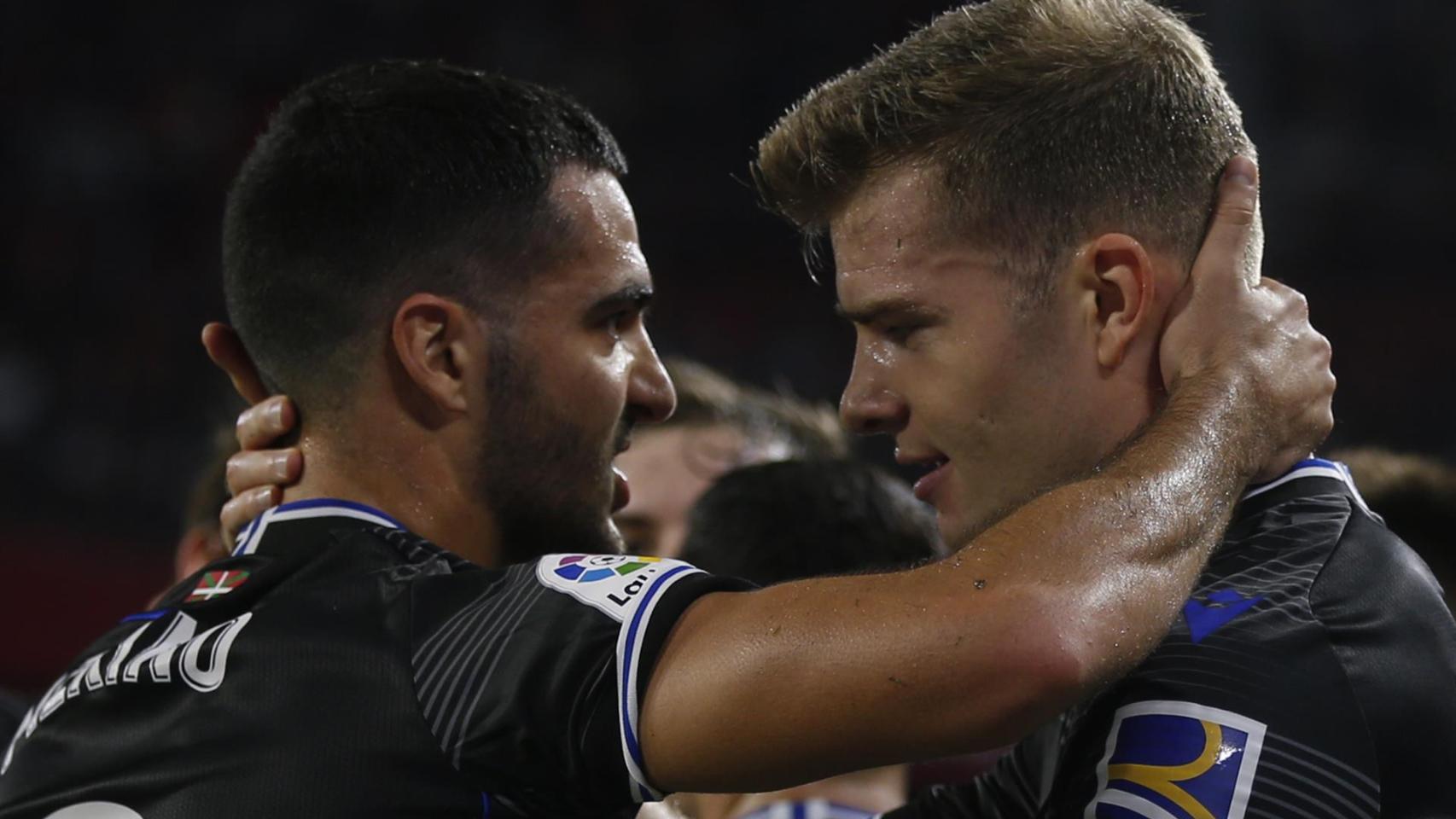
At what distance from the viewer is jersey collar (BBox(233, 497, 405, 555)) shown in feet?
7.25

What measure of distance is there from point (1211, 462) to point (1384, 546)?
0.30m

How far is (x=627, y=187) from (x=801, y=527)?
683 cm

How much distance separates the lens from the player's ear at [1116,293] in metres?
2.05

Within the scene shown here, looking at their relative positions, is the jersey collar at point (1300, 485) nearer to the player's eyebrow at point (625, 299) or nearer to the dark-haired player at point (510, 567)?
the dark-haired player at point (510, 567)

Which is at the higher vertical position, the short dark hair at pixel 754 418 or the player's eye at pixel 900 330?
the player's eye at pixel 900 330

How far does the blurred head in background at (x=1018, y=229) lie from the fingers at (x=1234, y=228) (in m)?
0.04

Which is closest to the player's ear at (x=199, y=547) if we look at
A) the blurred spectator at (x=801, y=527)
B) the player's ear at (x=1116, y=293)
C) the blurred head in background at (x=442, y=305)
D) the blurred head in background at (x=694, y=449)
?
the blurred head in background at (x=694, y=449)

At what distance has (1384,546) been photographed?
6.32ft

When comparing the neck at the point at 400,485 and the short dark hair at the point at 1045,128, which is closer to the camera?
the short dark hair at the point at 1045,128

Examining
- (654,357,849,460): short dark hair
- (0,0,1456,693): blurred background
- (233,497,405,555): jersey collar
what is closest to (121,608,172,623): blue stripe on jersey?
(233,497,405,555): jersey collar

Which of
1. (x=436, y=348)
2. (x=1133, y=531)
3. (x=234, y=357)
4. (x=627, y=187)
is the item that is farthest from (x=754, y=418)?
(x=627, y=187)

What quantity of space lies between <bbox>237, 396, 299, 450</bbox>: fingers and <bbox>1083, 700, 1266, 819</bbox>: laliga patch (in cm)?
137

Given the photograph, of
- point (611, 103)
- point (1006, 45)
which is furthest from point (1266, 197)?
point (1006, 45)

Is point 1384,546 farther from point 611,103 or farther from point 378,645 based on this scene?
point 611,103
